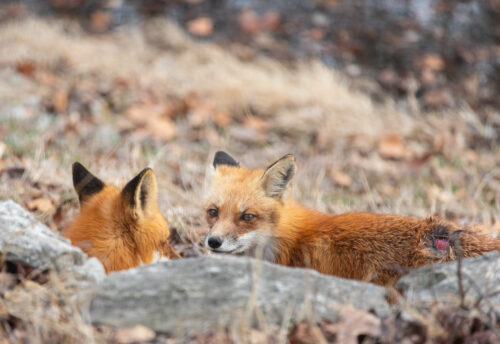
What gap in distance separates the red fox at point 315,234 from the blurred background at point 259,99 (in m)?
0.91

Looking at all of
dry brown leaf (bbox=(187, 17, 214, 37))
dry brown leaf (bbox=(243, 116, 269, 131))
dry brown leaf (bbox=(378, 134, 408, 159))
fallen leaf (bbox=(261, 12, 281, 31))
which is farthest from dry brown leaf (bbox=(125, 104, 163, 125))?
fallen leaf (bbox=(261, 12, 281, 31))

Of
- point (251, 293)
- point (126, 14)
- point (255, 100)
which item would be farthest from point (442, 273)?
point (126, 14)

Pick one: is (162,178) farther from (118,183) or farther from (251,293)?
(251,293)

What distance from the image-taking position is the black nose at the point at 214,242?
4.09 meters

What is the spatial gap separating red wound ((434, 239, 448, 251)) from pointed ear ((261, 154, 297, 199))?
1278mm

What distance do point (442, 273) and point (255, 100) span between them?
299 inches

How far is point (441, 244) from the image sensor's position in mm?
3678

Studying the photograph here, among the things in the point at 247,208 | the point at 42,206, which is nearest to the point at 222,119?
the point at 42,206

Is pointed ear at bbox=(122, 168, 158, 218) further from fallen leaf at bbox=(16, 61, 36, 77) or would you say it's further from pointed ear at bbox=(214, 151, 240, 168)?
Result: fallen leaf at bbox=(16, 61, 36, 77)

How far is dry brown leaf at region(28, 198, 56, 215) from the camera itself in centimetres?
513

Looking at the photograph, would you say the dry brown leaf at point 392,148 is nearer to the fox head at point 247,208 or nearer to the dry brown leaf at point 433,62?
the dry brown leaf at point 433,62

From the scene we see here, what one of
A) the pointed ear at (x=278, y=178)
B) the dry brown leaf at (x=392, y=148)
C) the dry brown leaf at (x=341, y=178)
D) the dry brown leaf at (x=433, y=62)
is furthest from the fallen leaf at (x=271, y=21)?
the pointed ear at (x=278, y=178)

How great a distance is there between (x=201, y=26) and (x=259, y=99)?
3425 millimetres

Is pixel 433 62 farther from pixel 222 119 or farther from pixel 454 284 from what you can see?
pixel 454 284
